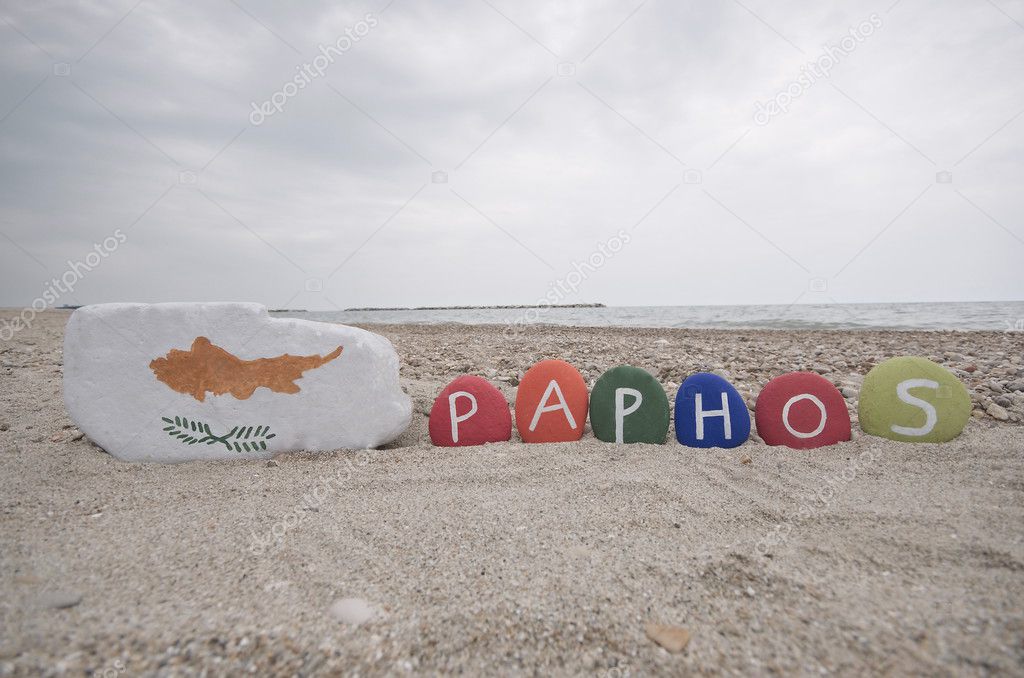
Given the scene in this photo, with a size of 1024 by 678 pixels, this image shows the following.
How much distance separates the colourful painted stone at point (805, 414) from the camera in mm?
3367

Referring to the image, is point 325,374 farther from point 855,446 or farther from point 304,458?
point 855,446

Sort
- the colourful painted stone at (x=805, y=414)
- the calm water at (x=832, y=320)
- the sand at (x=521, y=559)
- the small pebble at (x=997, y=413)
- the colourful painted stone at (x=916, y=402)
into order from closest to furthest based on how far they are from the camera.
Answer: the sand at (x=521, y=559)
the colourful painted stone at (x=916, y=402)
the colourful painted stone at (x=805, y=414)
the small pebble at (x=997, y=413)
the calm water at (x=832, y=320)

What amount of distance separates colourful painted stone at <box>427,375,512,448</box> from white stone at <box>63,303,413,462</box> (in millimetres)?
386

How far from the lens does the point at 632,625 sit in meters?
1.59

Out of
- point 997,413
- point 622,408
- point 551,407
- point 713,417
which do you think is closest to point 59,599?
point 551,407

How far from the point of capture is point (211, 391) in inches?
135

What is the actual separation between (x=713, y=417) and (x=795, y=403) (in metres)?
0.54

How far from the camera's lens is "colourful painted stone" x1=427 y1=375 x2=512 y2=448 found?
3592mm

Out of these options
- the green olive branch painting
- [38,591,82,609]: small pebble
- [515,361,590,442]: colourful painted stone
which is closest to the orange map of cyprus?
the green olive branch painting

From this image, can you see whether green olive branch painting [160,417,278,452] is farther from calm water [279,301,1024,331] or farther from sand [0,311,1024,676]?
calm water [279,301,1024,331]

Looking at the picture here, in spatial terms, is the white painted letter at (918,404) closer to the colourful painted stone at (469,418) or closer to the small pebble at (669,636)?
the colourful painted stone at (469,418)

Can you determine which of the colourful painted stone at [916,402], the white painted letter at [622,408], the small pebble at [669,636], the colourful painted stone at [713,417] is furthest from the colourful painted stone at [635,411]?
the small pebble at [669,636]

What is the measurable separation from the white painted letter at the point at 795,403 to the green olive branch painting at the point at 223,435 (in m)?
3.38

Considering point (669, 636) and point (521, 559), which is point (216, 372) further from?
point (669, 636)
